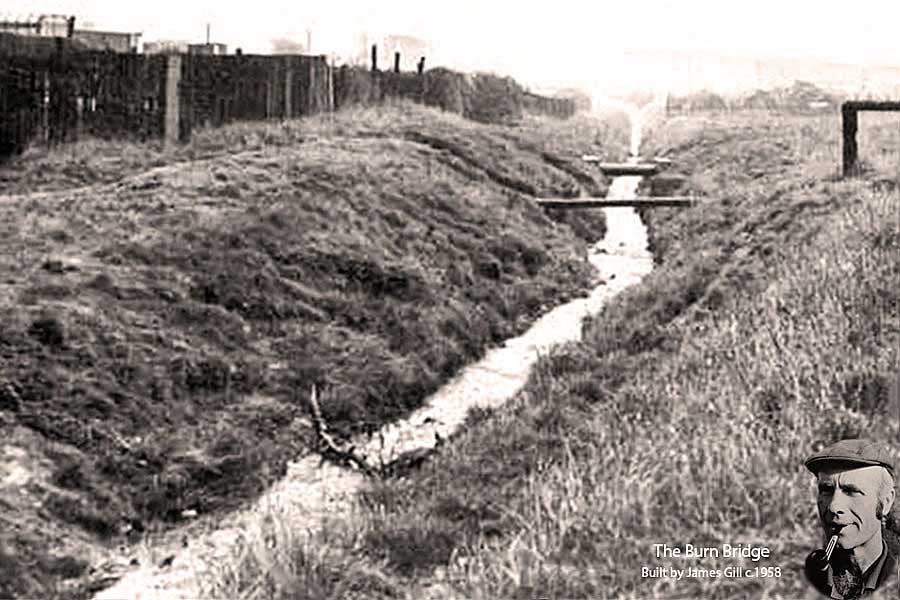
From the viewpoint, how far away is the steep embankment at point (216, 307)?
9.19 meters

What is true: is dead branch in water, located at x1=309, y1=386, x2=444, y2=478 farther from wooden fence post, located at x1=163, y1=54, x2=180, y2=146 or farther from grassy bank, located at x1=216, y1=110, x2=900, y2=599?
wooden fence post, located at x1=163, y1=54, x2=180, y2=146

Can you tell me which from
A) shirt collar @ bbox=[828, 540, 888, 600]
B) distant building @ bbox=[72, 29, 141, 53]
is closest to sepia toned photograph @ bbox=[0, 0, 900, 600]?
shirt collar @ bbox=[828, 540, 888, 600]

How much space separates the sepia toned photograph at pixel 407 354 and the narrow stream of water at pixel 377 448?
50 millimetres

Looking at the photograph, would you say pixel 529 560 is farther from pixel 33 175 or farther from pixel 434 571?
pixel 33 175

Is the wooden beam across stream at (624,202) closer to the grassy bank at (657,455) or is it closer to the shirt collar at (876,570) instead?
the grassy bank at (657,455)

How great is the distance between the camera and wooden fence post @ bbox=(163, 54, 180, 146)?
19734 millimetres

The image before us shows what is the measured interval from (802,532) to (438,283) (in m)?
10.9

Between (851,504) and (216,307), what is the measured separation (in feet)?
32.9

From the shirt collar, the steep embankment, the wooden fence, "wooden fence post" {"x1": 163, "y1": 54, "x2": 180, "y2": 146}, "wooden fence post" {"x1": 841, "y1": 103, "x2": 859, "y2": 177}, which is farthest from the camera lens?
"wooden fence post" {"x1": 163, "y1": 54, "x2": 180, "y2": 146}

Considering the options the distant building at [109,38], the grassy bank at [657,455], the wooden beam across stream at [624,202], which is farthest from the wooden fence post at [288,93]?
the grassy bank at [657,455]

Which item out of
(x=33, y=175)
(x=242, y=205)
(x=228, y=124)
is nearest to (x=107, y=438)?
(x=242, y=205)

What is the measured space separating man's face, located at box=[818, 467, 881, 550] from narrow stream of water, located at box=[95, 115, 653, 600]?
16.4ft

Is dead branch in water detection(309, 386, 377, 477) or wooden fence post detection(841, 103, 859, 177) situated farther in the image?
wooden fence post detection(841, 103, 859, 177)

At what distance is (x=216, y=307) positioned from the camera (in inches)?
480
